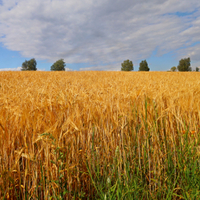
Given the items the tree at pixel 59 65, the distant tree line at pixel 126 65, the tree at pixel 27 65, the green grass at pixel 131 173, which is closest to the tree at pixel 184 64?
the distant tree line at pixel 126 65

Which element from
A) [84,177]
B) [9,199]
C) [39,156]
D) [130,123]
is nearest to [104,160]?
[84,177]

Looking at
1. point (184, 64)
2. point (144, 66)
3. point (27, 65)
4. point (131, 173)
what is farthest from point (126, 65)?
point (131, 173)

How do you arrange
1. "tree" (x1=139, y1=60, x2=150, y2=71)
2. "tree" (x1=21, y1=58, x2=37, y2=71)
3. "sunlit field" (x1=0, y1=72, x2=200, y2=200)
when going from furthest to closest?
"tree" (x1=21, y1=58, x2=37, y2=71) → "tree" (x1=139, y1=60, x2=150, y2=71) → "sunlit field" (x1=0, y1=72, x2=200, y2=200)

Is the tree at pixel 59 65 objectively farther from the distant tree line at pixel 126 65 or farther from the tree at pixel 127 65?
the tree at pixel 127 65

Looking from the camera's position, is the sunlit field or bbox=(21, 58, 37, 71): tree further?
bbox=(21, 58, 37, 71): tree

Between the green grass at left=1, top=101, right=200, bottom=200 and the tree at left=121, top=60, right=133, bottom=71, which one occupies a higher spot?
the tree at left=121, top=60, right=133, bottom=71

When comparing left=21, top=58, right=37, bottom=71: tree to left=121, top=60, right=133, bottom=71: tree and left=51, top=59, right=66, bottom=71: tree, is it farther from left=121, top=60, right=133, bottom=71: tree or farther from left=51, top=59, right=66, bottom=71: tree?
left=121, top=60, right=133, bottom=71: tree

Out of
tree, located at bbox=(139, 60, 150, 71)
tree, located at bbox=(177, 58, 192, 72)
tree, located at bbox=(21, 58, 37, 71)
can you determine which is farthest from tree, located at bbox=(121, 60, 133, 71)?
tree, located at bbox=(21, 58, 37, 71)

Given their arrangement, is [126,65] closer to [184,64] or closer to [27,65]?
[184,64]

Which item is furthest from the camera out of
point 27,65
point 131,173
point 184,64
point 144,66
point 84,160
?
point 27,65

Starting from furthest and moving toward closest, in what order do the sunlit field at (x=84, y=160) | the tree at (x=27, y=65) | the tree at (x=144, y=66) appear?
the tree at (x=27, y=65)
the tree at (x=144, y=66)
the sunlit field at (x=84, y=160)

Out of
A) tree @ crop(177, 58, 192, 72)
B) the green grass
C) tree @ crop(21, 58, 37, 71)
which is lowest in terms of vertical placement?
the green grass

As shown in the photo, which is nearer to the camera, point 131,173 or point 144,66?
point 131,173

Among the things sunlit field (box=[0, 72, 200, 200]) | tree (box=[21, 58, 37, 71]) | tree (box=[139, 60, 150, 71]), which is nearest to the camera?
sunlit field (box=[0, 72, 200, 200])
